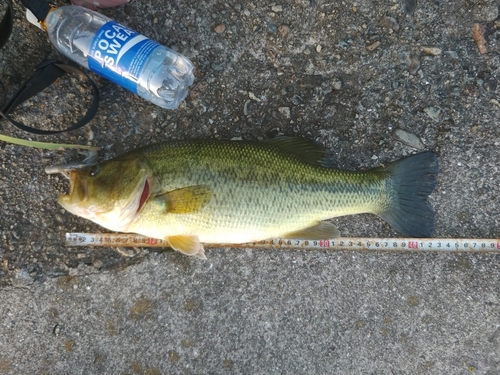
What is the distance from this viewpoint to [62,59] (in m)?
2.76

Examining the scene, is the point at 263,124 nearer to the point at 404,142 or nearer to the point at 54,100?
the point at 404,142

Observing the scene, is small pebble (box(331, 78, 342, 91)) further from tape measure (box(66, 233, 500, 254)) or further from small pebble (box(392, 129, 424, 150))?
tape measure (box(66, 233, 500, 254))

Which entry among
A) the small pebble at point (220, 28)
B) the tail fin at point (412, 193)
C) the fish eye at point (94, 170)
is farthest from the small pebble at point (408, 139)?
the fish eye at point (94, 170)

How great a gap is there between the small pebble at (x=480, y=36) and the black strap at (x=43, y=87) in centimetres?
284

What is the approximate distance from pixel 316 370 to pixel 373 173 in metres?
1.52

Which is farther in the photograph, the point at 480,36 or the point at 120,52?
the point at 480,36

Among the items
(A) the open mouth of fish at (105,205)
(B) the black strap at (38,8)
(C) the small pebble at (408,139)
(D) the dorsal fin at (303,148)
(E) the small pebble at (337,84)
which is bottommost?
(A) the open mouth of fish at (105,205)

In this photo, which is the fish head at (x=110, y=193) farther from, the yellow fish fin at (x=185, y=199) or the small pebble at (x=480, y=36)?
the small pebble at (x=480, y=36)

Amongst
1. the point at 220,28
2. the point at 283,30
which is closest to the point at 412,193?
the point at 283,30

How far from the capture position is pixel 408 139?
2863mm

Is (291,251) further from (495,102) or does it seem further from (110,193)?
(495,102)

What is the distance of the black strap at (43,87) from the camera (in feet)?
8.49

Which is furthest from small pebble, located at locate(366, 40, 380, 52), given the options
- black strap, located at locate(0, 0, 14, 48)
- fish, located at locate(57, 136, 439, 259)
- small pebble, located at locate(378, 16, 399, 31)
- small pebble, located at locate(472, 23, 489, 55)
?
black strap, located at locate(0, 0, 14, 48)

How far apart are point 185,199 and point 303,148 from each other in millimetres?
926
